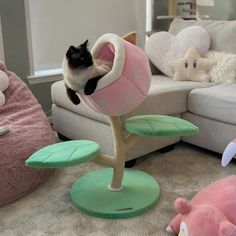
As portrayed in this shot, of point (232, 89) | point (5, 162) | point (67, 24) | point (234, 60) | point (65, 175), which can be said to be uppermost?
point (67, 24)

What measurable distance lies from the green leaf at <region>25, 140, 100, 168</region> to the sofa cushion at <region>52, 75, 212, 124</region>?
19.2 inches

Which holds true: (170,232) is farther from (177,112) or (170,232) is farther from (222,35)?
(222,35)

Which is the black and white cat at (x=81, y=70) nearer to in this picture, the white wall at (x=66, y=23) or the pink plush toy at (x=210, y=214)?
the pink plush toy at (x=210, y=214)

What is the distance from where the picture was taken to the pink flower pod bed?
5.02ft

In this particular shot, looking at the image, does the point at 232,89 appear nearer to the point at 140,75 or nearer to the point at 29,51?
the point at 140,75

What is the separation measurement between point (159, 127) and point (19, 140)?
787mm

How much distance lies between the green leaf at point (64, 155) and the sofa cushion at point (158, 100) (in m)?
0.49

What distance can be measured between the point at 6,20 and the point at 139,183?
1648 millimetres

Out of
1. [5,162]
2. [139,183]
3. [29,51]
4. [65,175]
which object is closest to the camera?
[5,162]

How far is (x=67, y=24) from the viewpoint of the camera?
3041 millimetres

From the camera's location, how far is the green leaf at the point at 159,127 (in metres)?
1.67

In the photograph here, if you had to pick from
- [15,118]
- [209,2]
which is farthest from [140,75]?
[209,2]

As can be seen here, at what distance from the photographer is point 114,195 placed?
1.82 meters

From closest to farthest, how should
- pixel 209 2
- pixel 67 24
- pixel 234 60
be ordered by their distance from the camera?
1. pixel 234 60
2. pixel 67 24
3. pixel 209 2
